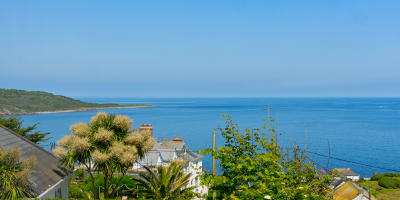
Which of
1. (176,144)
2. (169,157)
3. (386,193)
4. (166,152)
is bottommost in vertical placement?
(386,193)

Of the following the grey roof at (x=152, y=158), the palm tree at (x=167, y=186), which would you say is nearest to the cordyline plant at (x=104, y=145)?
the palm tree at (x=167, y=186)

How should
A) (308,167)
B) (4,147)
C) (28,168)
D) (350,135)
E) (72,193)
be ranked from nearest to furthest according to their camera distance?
(308,167) → (28,168) → (4,147) → (72,193) → (350,135)

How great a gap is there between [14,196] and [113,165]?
5554mm

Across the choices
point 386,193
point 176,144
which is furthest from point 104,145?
point 386,193

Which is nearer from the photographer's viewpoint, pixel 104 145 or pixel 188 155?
pixel 104 145

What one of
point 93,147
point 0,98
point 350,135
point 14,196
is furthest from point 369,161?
point 0,98

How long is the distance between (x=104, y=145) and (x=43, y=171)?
344cm

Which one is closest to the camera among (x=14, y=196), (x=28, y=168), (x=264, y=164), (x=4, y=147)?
(x=264, y=164)

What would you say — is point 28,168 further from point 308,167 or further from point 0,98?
point 0,98

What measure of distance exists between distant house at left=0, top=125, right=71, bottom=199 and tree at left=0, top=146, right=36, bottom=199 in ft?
2.17

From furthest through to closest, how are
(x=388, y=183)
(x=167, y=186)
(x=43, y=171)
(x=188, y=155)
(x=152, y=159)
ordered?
1. (x=388, y=183)
2. (x=188, y=155)
3. (x=152, y=159)
4. (x=167, y=186)
5. (x=43, y=171)

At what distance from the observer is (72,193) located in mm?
18812

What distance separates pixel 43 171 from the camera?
12375 mm

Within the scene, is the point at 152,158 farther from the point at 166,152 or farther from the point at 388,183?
the point at 388,183
